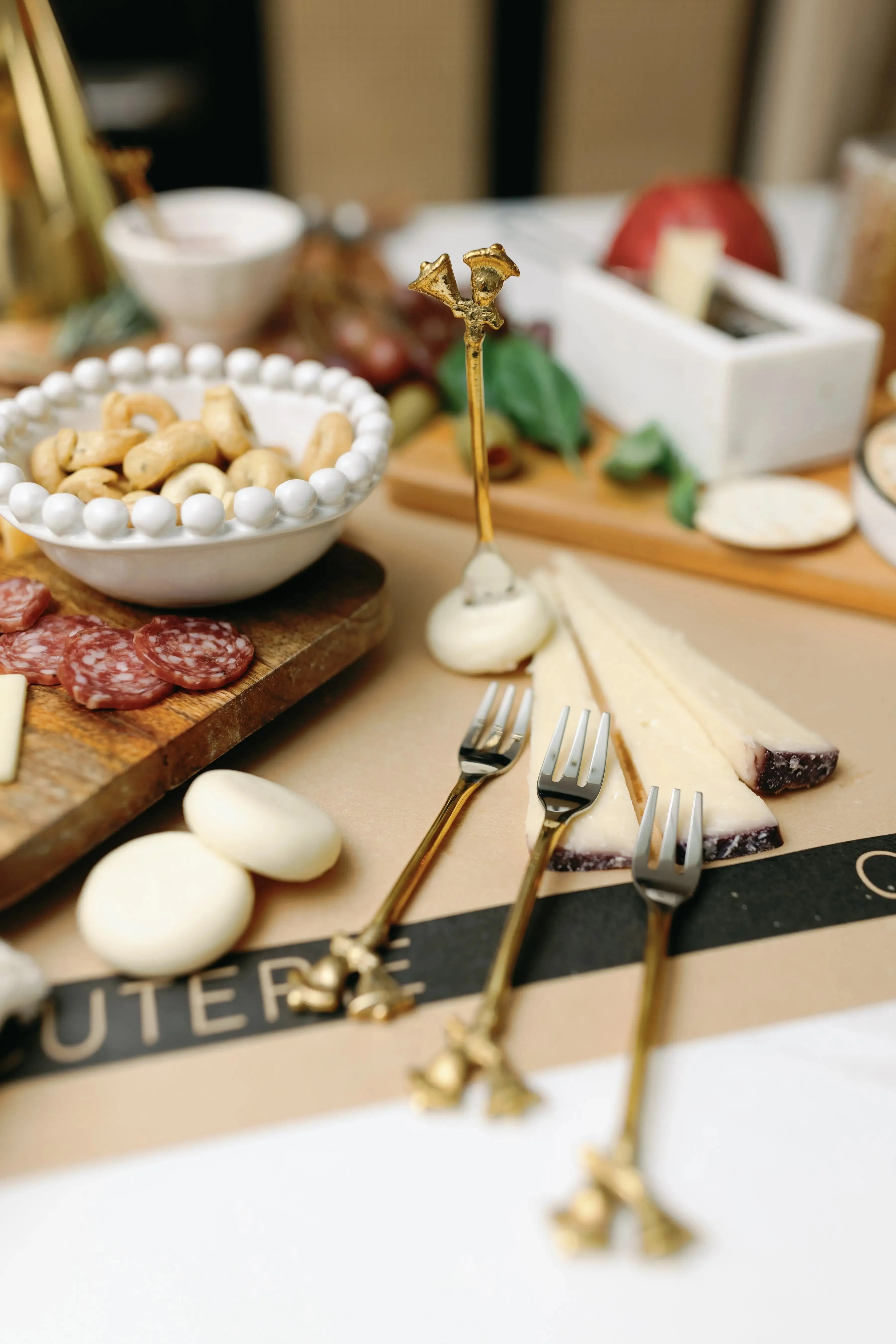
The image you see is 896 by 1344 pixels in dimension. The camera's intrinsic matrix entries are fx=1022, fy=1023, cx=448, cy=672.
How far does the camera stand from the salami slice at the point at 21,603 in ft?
2.42

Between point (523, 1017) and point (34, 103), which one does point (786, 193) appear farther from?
point (523, 1017)

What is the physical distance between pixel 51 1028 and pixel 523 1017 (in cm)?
25

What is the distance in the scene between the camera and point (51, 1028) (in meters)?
0.55

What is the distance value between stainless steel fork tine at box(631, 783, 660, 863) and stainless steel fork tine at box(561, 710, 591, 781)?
50 millimetres

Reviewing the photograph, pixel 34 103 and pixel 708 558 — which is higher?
pixel 34 103

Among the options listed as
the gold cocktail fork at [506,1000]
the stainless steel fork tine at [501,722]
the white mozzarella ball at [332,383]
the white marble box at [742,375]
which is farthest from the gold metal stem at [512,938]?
the white marble box at [742,375]

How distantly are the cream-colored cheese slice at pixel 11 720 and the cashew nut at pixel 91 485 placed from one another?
134 mm

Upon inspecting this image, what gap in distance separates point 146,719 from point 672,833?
1.12 ft

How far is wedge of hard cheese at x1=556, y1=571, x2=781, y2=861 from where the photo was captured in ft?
2.12

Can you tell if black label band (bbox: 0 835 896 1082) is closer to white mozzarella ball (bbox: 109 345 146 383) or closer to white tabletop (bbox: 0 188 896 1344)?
white tabletop (bbox: 0 188 896 1344)

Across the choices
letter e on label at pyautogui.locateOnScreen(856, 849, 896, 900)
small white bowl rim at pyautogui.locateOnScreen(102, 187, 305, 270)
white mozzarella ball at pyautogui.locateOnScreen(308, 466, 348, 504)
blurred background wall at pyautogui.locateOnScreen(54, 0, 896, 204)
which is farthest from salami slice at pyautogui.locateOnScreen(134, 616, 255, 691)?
blurred background wall at pyautogui.locateOnScreen(54, 0, 896, 204)

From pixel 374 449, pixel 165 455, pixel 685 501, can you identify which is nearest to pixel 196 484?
pixel 165 455

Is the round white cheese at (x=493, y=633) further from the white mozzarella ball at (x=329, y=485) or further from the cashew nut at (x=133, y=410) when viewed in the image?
the cashew nut at (x=133, y=410)

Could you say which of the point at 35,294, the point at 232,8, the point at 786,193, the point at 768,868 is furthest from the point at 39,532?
the point at 232,8
